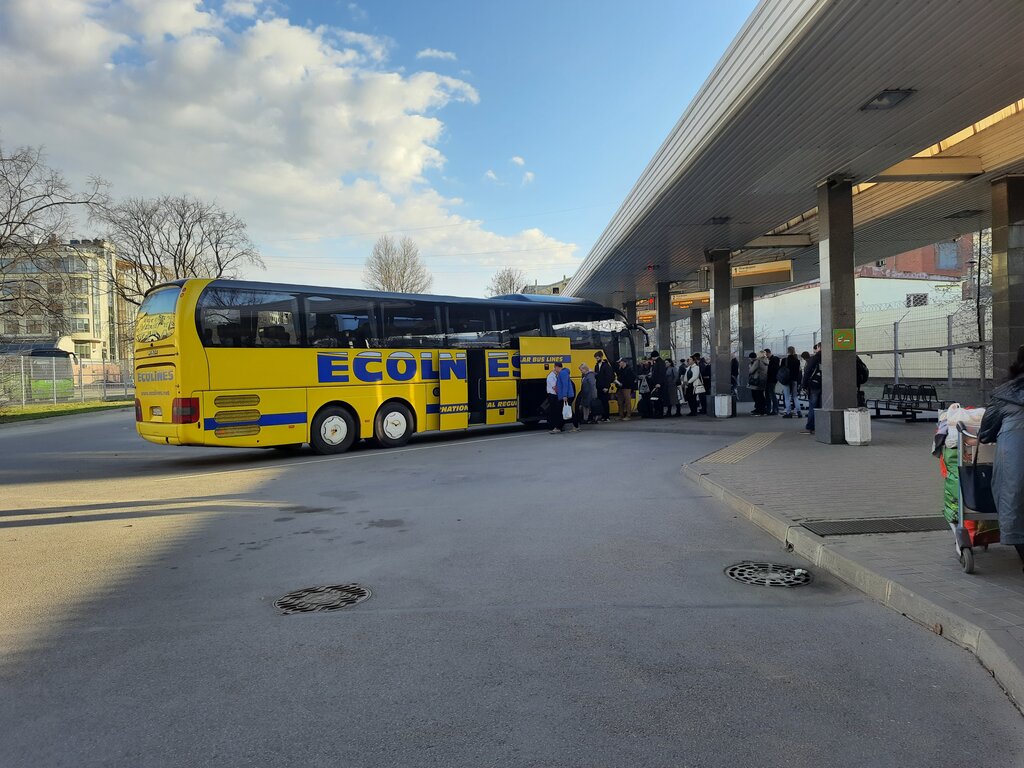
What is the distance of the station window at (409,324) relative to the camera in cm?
A: 1443

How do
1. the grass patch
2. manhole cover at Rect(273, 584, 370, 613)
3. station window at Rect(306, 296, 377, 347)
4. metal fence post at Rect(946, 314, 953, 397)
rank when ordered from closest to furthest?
manhole cover at Rect(273, 584, 370, 613), station window at Rect(306, 296, 377, 347), metal fence post at Rect(946, 314, 953, 397), the grass patch

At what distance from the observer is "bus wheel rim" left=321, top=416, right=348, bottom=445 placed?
1331 centimetres

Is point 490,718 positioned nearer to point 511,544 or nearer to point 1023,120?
point 511,544


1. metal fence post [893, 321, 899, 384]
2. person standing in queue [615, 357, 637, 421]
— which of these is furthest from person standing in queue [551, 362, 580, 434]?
metal fence post [893, 321, 899, 384]

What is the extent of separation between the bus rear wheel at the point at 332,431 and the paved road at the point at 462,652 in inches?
212

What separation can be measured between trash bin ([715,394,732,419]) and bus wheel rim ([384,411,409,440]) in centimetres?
948

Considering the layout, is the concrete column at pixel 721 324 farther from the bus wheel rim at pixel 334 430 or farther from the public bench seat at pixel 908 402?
the bus wheel rim at pixel 334 430

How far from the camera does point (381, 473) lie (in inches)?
420

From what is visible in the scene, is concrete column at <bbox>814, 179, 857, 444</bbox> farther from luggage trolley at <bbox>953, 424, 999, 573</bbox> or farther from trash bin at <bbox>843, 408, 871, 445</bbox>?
luggage trolley at <bbox>953, 424, 999, 573</bbox>

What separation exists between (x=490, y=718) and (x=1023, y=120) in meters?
13.2

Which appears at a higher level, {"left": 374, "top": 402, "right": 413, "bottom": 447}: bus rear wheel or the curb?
{"left": 374, "top": 402, "right": 413, "bottom": 447}: bus rear wheel

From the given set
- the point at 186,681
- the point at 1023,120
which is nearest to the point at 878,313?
the point at 1023,120

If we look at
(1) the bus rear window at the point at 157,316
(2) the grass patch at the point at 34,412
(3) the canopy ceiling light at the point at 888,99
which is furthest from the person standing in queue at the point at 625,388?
(2) the grass patch at the point at 34,412

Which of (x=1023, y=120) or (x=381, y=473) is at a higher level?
(x=1023, y=120)
